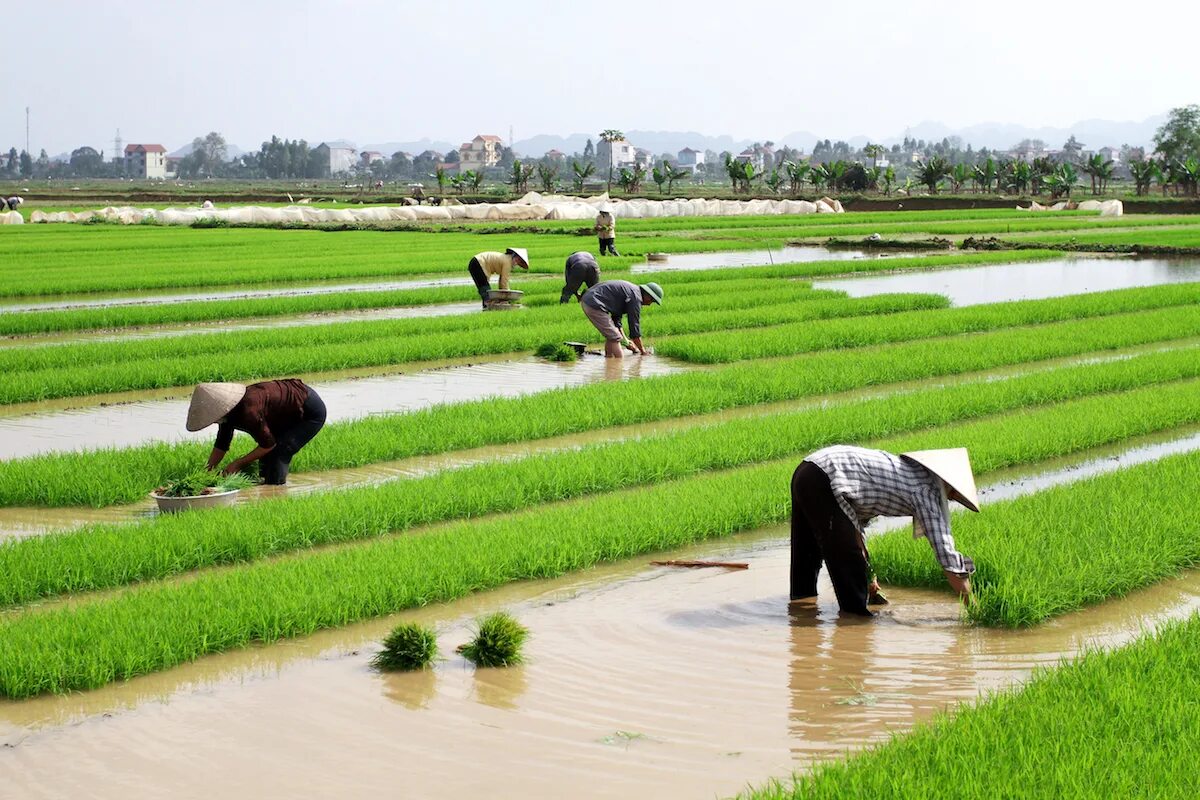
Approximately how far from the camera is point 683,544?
21.1ft

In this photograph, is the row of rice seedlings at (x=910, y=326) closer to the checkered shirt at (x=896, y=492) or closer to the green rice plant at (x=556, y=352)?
the green rice plant at (x=556, y=352)

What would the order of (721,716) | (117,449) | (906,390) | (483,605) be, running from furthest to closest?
(906,390), (117,449), (483,605), (721,716)

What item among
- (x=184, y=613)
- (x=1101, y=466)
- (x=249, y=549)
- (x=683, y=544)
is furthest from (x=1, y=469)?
(x=1101, y=466)

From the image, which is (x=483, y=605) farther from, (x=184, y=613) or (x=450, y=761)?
(x=450, y=761)

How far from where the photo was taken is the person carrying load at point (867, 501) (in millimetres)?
4914

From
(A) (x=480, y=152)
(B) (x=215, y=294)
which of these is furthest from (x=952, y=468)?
(A) (x=480, y=152)

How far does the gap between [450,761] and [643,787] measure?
605 mm

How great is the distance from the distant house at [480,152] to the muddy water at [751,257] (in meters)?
163

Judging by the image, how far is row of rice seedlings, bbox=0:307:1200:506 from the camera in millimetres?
7527

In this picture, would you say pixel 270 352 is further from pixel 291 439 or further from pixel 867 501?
pixel 867 501

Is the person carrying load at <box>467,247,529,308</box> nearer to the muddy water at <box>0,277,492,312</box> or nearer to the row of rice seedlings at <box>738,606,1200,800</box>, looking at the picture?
the muddy water at <box>0,277,492,312</box>

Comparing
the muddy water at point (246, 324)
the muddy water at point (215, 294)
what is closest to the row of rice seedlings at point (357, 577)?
the muddy water at point (246, 324)

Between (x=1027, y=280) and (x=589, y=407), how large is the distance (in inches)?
541

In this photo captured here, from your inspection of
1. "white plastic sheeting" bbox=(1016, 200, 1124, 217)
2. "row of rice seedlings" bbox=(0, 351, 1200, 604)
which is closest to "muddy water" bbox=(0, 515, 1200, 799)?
"row of rice seedlings" bbox=(0, 351, 1200, 604)
